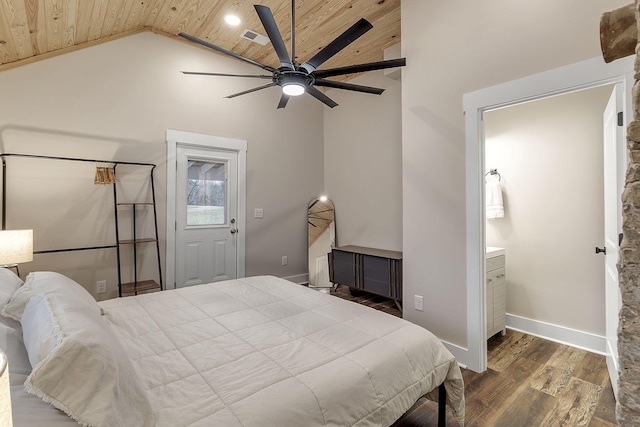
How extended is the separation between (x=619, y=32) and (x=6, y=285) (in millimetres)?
2486

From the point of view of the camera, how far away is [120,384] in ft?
3.04

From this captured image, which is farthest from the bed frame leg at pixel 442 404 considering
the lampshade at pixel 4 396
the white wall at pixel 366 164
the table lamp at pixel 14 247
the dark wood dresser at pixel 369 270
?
the table lamp at pixel 14 247

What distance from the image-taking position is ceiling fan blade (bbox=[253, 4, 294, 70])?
1749 mm

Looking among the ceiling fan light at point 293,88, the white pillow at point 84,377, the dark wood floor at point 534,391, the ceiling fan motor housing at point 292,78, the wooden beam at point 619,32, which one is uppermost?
the ceiling fan motor housing at point 292,78

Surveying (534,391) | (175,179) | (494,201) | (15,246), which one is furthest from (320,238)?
(15,246)

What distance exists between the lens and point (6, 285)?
4.98 feet

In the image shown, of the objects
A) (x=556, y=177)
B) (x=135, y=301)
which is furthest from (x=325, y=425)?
(x=556, y=177)

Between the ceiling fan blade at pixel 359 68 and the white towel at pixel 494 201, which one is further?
the white towel at pixel 494 201

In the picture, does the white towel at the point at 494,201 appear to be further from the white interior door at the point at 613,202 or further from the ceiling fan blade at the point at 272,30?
the ceiling fan blade at the point at 272,30

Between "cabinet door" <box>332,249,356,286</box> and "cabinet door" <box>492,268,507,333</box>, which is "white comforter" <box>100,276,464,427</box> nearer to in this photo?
"cabinet door" <box>492,268,507,333</box>

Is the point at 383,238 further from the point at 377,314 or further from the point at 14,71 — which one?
the point at 14,71

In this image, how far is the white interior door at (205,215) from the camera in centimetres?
383

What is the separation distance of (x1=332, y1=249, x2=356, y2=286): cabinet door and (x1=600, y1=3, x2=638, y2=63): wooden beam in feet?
11.3

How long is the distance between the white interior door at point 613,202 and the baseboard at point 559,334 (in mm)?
585
